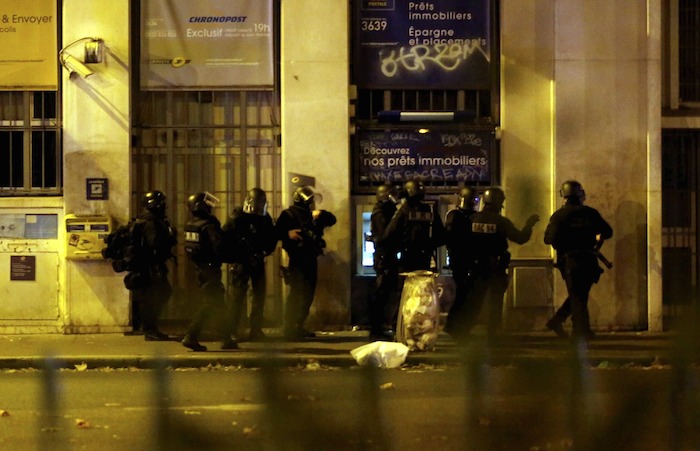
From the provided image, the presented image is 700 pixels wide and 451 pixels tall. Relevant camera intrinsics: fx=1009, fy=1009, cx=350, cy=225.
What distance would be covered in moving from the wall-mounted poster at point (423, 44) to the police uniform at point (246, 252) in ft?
8.90

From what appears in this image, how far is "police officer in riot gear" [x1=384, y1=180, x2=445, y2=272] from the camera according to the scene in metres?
11.6

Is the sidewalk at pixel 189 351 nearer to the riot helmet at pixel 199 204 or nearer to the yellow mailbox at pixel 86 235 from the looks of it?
the yellow mailbox at pixel 86 235

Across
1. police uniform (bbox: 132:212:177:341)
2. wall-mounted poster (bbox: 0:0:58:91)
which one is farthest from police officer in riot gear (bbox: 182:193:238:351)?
wall-mounted poster (bbox: 0:0:58:91)

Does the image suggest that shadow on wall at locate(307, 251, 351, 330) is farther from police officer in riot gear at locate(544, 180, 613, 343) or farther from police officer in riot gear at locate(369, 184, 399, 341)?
police officer in riot gear at locate(544, 180, 613, 343)

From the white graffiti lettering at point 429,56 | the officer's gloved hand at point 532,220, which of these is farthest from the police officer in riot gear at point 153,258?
the officer's gloved hand at point 532,220

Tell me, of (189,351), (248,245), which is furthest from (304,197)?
(189,351)

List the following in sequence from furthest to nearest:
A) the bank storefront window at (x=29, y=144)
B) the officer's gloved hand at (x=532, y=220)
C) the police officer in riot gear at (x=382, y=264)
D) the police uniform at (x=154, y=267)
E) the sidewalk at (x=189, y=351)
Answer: the bank storefront window at (x=29, y=144), the police officer in riot gear at (x=382, y=264), the police uniform at (x=154, y=267), the sidewalk at (x=189, y=351), the officer's gloved hand at (x=532, y=220)

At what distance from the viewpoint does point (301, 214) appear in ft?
39.3

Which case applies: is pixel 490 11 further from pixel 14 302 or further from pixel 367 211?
pixel 14 302

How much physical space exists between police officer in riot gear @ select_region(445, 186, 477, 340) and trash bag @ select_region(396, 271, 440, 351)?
2.09ft

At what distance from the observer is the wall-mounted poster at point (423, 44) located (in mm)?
13203

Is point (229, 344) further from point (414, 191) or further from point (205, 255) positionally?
point (414, 191)

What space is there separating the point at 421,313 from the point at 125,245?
3.59 meters

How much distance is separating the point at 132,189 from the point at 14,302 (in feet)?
6.85
